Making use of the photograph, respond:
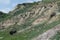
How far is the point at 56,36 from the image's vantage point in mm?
57219

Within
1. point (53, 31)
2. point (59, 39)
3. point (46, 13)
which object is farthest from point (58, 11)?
point (59, 39)

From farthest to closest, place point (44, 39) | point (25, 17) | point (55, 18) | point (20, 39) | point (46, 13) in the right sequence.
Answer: point (25, 17) → point (46, 13) → point (55, 18) → point (20, 39) → point (44, 39)

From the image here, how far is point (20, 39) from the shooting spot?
83812 mm

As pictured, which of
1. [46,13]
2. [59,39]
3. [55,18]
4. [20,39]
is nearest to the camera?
[59,39]

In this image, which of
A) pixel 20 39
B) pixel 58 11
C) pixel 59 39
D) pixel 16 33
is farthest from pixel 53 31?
pixel 16 33

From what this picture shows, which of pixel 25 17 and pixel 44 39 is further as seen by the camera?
pixel 25 17

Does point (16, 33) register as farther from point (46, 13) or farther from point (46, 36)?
point (46, 36)

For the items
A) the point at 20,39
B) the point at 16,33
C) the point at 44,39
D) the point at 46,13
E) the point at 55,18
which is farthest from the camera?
the point at 46,13

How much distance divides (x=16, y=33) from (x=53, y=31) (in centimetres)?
4103

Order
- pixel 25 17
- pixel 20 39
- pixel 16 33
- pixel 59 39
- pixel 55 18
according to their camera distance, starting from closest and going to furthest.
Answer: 1. pixel 59 39
2. pixel 20 39
3. pixel 55 18
4. pixel 16 33
5. pixel 25 17

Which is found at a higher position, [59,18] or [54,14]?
[54,14]

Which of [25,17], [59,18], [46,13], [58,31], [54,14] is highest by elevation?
[25,17]

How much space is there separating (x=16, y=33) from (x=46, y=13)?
51.6 ft

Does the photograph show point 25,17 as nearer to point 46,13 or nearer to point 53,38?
point 46,13
